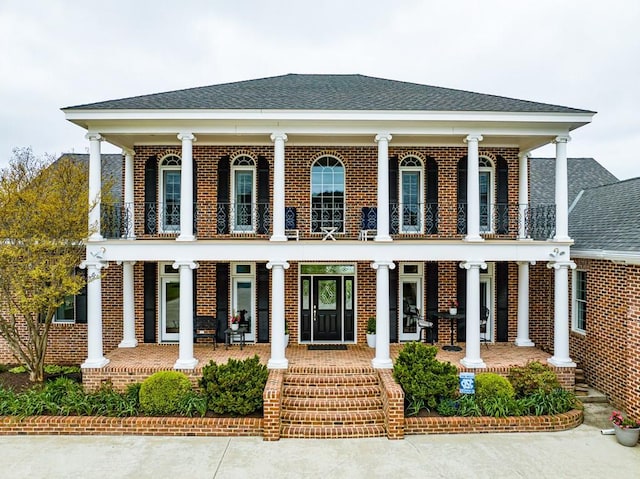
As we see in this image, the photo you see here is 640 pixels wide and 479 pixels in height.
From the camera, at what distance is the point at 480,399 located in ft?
29.1

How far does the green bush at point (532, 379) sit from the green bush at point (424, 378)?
156 centimetres

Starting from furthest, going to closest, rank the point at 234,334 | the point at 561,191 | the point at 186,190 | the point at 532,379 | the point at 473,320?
the point at 234,334 < the point at 561,191 < the point at 473,320 < the point at 186,190 < the point at 532,379

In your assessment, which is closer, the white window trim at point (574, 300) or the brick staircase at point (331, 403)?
the brick staircase at point (331, 403)

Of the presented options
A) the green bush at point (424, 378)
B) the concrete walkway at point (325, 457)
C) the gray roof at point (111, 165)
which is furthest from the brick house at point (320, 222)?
the concrete walkway at point (325, 457)

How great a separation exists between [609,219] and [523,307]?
3289 millimetres

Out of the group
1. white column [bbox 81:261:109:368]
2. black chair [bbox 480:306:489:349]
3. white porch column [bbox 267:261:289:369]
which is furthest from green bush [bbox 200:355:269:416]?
black chair [bbox 480:306:489:349]

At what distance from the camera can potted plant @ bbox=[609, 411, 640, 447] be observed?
7770 mm

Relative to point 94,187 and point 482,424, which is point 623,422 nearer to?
point 482,424

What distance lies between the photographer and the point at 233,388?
8.44 meters

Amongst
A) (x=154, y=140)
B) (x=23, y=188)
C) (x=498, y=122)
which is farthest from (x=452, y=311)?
(x=23, y=188)

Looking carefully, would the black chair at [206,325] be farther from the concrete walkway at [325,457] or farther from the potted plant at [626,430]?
the potted plant at [626,430]

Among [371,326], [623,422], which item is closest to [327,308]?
[371,326]

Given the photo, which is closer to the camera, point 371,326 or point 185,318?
point 185,318

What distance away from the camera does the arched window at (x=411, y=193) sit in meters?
12.1
